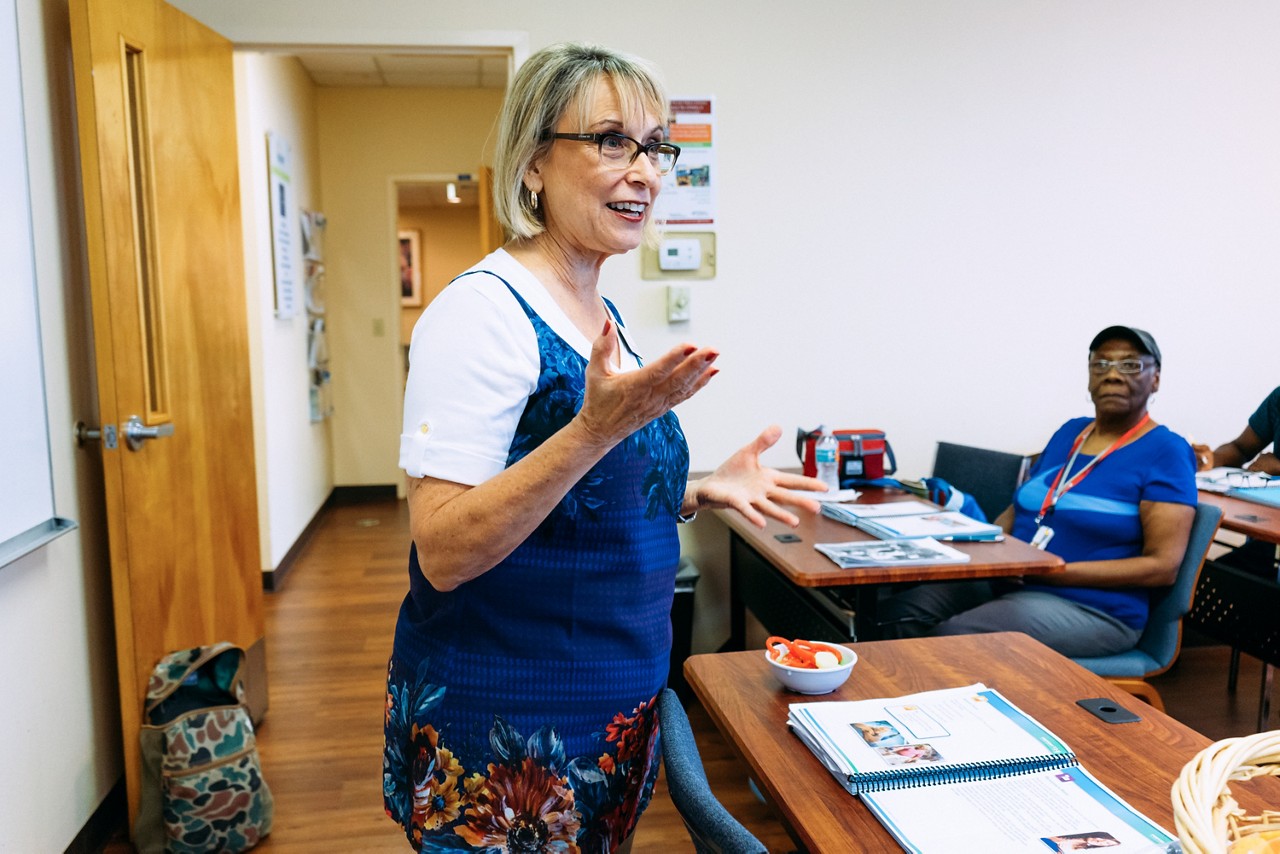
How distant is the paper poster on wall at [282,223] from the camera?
4.86m

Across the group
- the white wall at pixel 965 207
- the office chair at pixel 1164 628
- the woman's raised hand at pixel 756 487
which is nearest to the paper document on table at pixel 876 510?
the office chair at pixel 1164 628

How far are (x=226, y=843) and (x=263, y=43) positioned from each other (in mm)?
2444

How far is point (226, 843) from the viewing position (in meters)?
2.32

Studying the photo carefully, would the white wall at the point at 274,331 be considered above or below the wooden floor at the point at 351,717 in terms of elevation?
above

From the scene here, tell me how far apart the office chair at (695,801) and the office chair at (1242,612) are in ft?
7.35

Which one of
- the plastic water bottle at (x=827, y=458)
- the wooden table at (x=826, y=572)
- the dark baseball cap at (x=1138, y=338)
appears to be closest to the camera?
the wooden table at (x=826, y=572)

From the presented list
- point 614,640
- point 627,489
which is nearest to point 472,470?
point 627,489

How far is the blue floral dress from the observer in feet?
3.56

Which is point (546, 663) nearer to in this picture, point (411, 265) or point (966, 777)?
point (966, 777)

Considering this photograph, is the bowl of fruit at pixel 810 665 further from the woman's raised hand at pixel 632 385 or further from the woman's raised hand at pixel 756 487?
the woman's raised hand at pixel 632 385

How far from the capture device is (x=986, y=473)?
10.7 ft

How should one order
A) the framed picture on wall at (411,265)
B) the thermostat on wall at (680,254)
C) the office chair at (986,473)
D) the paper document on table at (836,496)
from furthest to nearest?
the framed picture on wall at (411,265) < the thermostat on wall at (680,254) < the office chair at (986,473) < the paper document on table at (836,496)

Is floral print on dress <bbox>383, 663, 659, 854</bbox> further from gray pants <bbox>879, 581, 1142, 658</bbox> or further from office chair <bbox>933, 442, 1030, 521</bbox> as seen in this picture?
office chair <bbox>933, 442, 1030, 521</bbox>

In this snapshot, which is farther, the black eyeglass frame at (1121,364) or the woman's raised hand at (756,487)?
the black eyeglass frame at (1121,364)
